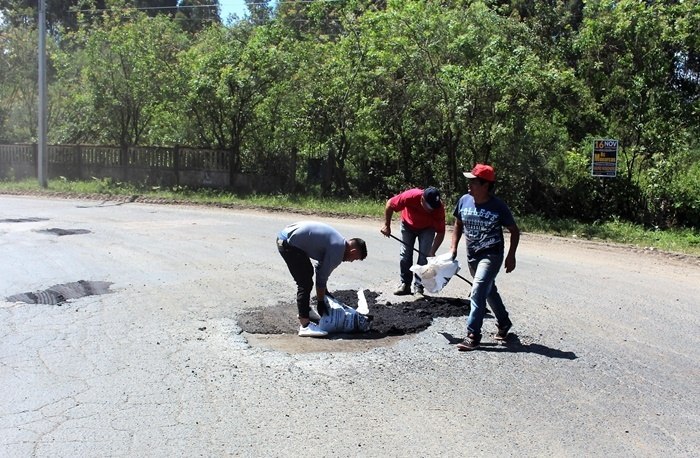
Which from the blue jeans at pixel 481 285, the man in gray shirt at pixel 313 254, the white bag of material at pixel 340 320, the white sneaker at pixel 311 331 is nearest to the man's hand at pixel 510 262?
the blue jeans at pixel 481 285

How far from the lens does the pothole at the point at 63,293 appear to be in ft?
25.8

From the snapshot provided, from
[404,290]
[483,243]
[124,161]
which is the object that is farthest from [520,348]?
[124,161]

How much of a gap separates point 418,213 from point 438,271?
5.04ft

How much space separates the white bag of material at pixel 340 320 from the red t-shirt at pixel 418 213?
6.45 feet

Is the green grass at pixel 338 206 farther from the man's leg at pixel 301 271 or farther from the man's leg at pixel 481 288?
the man's leg at pixel 301 271

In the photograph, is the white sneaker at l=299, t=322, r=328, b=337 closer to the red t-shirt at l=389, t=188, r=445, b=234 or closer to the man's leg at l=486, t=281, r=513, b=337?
the man's leg at l=486, t=281, r=513, b=337

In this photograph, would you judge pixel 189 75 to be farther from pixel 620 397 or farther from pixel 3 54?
pixel 620 397

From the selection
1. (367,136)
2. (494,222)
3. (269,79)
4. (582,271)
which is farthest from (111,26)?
(494,222)

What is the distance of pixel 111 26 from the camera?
27453 millimetres

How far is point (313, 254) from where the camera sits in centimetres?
662

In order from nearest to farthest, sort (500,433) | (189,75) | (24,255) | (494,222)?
(500,433) → (494,222) → (24,255) → (189,75)

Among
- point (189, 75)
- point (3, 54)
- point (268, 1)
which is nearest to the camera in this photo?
point (189, 75)

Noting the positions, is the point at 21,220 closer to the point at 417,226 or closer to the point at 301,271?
the point at 417,226

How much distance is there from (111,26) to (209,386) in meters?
25.6
